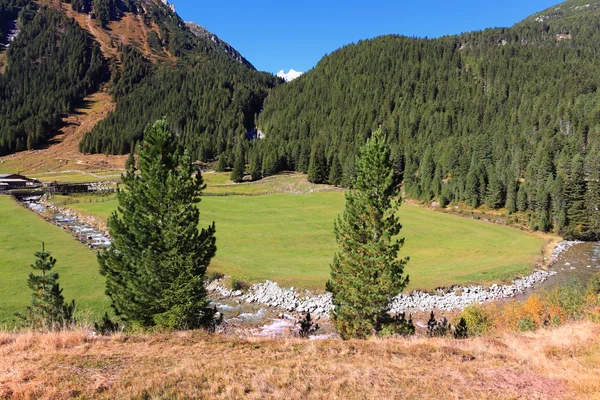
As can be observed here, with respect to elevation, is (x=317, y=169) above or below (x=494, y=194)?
above

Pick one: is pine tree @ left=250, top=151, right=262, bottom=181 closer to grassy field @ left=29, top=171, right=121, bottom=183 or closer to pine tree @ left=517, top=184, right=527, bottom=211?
grassy field @ left=29, top=171, right=121, bottom=183

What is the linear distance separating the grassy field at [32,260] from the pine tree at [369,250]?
836 inches

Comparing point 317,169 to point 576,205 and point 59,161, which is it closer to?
point 576,205

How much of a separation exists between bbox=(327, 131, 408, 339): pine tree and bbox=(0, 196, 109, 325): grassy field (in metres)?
21.2

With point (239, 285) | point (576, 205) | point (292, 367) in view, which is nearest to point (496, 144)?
point (576, 205)

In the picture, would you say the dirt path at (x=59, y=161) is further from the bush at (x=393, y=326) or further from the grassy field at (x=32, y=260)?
the bush at (x=393, y=326)

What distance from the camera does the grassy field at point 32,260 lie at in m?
29.5

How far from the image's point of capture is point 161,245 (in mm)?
19719

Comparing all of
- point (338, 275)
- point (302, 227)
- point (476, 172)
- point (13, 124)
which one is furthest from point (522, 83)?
point (13, 124)

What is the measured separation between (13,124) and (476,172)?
244 metres

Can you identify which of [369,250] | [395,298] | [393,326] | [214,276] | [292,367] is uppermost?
[369,250]

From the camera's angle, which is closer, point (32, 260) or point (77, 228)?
point (32, 260)

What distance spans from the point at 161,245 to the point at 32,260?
101 feet

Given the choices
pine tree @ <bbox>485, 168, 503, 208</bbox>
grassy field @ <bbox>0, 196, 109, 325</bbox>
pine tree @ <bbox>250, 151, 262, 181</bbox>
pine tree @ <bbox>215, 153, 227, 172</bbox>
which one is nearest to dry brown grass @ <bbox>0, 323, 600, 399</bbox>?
grassy field @ <bbox>0, 196, 109, 325</bbox>
